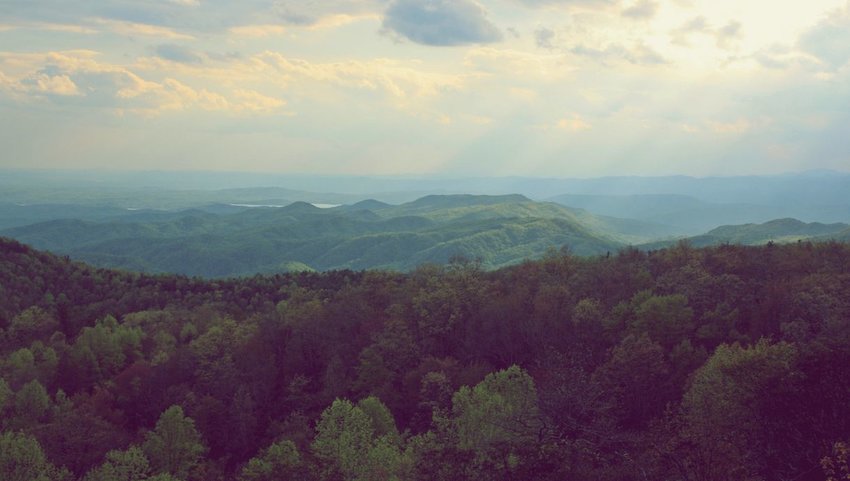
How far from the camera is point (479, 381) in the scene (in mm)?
57156

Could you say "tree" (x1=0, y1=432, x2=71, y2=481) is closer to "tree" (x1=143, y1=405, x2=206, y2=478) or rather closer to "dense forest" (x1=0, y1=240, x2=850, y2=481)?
"dense forest" (x1=0, y1=240, x2=850, y2=481)

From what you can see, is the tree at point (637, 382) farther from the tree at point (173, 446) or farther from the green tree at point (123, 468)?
the green tree at point (123, 468)

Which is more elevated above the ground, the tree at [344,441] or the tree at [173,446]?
the tree at [344,441]

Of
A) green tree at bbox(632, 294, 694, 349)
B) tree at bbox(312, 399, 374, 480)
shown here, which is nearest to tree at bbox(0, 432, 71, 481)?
tree at bbox(312, 399, 374, 480)

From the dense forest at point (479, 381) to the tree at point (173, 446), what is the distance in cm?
18

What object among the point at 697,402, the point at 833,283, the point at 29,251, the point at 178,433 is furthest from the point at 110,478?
the point at 29,251

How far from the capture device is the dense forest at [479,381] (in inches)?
1202

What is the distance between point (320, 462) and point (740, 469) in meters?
28.9

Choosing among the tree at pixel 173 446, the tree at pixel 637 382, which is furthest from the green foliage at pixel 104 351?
the tree at pixel 637 382

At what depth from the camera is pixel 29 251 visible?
155500 millimetres

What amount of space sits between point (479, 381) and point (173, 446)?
90.3ft

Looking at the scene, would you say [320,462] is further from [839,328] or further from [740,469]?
[839,328]

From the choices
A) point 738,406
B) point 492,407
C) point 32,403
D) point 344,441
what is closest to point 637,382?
point 492,407

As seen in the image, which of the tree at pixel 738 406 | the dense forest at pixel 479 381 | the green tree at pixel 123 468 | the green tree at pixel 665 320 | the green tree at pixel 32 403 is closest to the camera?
the tree at pixel 738 406
